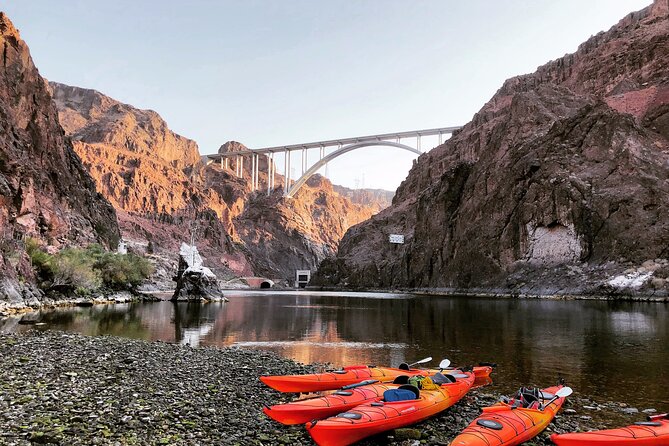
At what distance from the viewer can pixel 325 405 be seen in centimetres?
990

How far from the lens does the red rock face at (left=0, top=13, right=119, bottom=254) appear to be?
51000 mm

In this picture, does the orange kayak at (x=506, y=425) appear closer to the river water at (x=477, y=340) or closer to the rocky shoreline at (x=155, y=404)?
the rocky shoreline at (x=155, y=404)

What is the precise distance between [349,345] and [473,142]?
107794 mm

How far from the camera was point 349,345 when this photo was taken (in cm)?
2344

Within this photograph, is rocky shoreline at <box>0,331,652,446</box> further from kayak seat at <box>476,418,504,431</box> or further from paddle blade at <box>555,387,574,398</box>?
kayak seat at <box>476,418,504,431</box>

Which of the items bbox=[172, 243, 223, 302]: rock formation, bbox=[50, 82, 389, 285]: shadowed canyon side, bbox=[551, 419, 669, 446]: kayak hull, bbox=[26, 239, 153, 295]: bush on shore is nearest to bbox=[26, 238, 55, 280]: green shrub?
bbox=[26, 239, 153, 295]: bush on shore

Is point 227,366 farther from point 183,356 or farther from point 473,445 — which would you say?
point 473,445

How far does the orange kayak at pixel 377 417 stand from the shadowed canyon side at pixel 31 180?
3294cm

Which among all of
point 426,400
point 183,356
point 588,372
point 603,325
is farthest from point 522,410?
point 603,325

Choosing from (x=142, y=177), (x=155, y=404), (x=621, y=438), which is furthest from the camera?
(x=142, y=177)

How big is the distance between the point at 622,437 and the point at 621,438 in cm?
7

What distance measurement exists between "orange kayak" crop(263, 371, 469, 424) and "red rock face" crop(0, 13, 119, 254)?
39492mm

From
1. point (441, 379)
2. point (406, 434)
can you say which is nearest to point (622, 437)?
point (406, 434)

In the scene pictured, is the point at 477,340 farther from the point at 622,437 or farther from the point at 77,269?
the point at 77,269
